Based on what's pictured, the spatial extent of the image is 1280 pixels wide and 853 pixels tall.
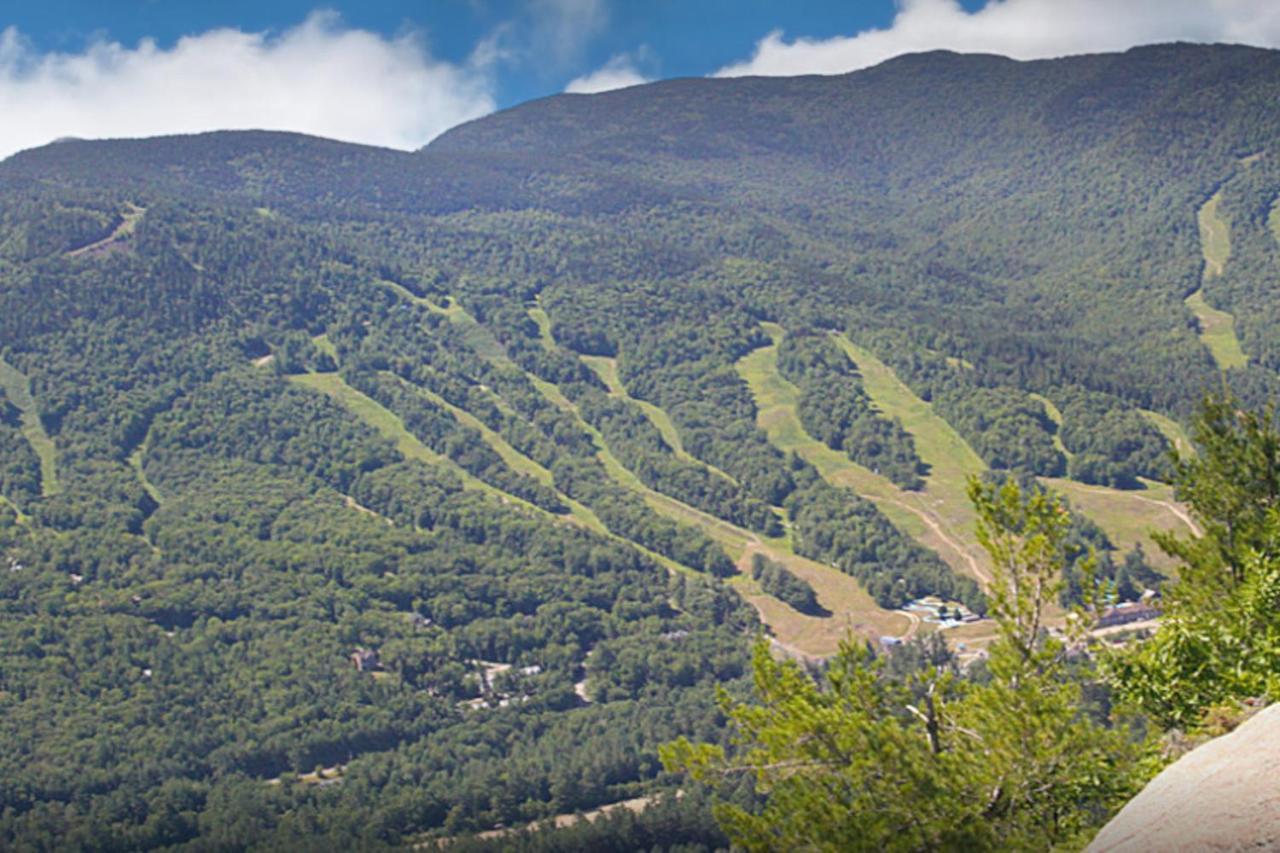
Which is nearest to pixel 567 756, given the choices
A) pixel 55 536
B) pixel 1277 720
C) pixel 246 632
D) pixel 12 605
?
pixel 246 632

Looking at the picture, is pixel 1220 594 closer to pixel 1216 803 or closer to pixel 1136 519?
pixel 1216 803

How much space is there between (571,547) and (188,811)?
279 ft

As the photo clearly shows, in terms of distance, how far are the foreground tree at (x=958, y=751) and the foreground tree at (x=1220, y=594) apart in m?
2.71

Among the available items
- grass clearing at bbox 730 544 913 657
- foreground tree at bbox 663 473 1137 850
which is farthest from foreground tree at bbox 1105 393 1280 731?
grass clearing at bbox 730 544 913 657

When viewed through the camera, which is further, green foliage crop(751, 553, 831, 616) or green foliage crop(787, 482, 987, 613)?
green foliage crop(751, 553, 831, 616)

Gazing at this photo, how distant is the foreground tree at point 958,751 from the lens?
27.0 metres

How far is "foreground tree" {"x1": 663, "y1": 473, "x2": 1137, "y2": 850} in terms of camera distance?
88.5 ft

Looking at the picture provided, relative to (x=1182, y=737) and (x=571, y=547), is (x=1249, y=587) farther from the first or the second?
(x=571, y=547)

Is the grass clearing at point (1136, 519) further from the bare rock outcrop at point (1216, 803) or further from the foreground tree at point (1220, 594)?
the bare rock outcrop at point (1216, 803)

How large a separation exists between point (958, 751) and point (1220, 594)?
12.6 metres

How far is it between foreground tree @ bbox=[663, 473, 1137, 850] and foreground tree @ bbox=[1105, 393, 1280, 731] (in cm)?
271

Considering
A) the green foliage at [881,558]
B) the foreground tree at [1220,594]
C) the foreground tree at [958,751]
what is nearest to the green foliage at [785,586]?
the green foliage at [881,558]

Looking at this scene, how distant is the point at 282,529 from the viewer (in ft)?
648

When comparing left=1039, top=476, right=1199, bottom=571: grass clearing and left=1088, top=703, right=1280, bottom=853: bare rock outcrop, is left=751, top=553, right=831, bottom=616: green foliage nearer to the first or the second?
left=1039, top=476, right=1199, bottom=571: grass clearing
